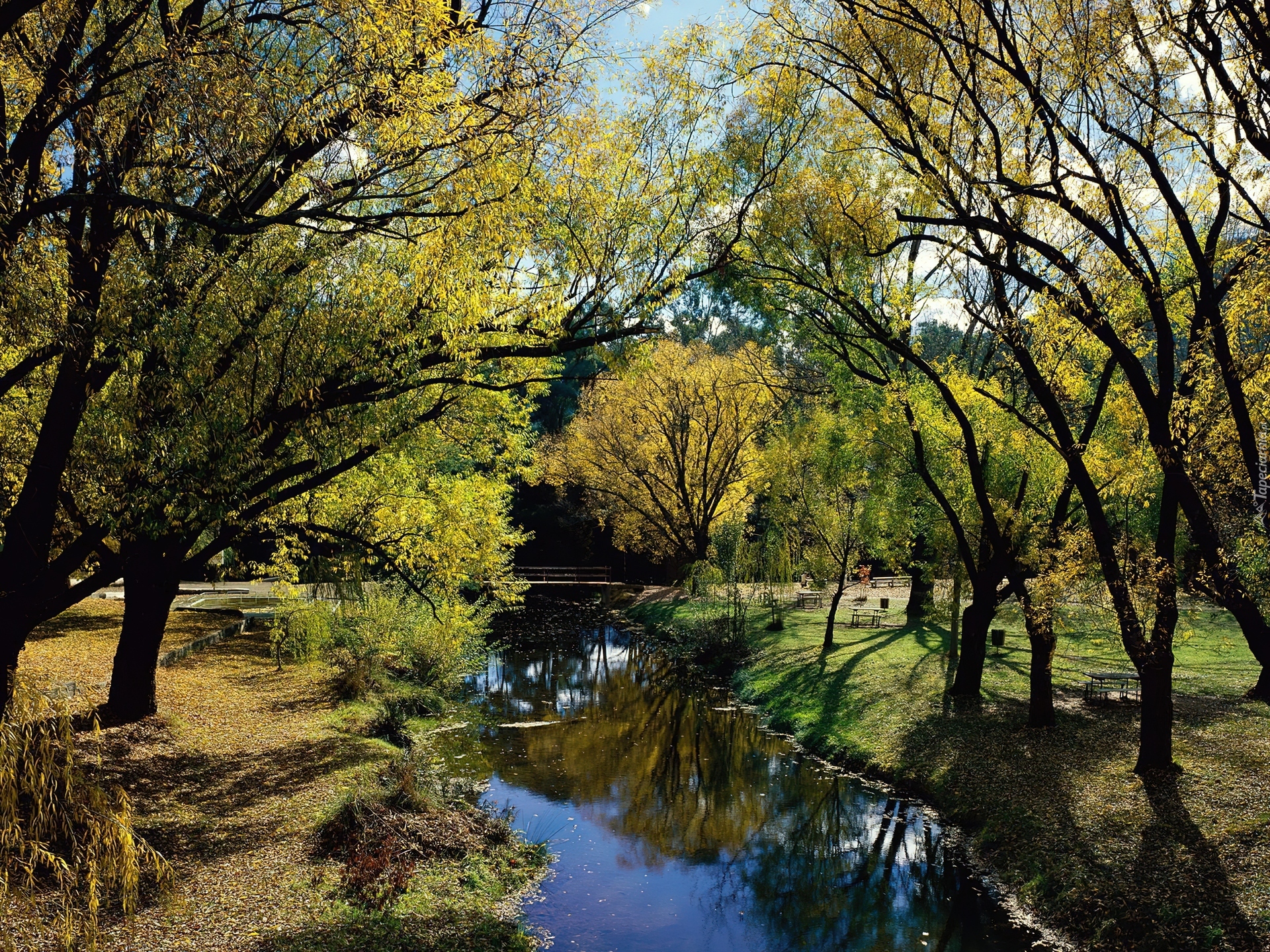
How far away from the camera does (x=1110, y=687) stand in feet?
55.6

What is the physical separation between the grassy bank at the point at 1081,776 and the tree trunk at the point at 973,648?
46 cm

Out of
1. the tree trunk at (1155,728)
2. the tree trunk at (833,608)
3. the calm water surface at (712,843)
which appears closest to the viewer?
the calm water surface at (712,843)

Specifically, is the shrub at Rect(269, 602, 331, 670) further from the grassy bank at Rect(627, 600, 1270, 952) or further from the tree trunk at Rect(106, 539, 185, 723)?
the grassy bank at Rect(627, 600, 1270, 952)

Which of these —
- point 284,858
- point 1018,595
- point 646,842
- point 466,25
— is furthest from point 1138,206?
point 284,858

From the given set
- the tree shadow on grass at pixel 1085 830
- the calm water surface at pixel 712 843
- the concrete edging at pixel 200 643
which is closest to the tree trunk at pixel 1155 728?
the tree shadow on grass at pixel 1085 830

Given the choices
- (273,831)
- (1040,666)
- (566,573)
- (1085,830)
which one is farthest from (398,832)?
(566,573)

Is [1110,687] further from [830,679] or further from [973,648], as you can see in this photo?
[830,679]

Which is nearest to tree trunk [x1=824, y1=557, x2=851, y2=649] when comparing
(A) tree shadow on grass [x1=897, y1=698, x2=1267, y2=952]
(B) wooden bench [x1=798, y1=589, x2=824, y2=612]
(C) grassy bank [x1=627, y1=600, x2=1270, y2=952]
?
(C) grassy bank [x1=627, y1=600, x2=1270, y2=952]

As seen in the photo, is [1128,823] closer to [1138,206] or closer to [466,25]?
[1138,206]

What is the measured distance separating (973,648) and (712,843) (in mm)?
7663

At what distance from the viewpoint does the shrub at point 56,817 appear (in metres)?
4.36

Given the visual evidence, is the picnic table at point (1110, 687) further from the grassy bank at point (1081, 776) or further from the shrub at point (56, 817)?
the shrub at point (56, 817)

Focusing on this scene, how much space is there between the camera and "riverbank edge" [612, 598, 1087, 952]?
8922mm

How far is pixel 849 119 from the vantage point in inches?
499
